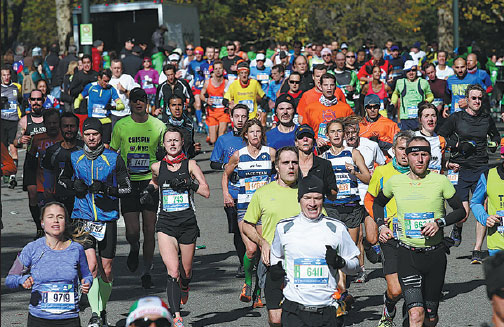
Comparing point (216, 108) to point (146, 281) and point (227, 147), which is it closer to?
point (227, 147)

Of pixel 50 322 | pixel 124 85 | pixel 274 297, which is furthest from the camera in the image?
pixel 124 85

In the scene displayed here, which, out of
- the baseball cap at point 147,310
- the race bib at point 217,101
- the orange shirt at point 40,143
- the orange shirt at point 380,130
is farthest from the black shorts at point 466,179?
the baseball cap at point 147,310

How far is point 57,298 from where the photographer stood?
23.0 ft

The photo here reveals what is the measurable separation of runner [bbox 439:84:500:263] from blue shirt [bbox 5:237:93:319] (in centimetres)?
603

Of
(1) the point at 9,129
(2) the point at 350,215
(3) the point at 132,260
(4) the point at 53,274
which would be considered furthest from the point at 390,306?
(1) the point at 9,129

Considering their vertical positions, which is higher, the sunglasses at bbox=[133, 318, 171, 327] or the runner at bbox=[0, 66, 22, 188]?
the runner at bbox=[0, 66, 22, 188]

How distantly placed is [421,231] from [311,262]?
144 cm

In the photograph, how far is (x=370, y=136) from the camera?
11.7 metres

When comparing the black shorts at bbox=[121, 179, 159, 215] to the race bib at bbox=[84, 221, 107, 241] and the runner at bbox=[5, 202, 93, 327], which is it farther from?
the runner at bbox=[5, 202, 93, 327]

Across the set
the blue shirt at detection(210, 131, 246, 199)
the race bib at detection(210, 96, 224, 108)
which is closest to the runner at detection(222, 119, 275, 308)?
the blue shirt at detection(210, 131, 246, 199)

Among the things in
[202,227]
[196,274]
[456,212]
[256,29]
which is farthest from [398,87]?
[256,29]

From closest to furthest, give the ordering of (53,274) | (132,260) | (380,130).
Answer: (53,274)
(132,260)
(380,130)

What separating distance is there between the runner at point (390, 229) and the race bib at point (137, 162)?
261 centimetres

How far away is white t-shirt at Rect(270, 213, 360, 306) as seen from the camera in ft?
21.8
